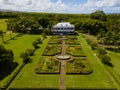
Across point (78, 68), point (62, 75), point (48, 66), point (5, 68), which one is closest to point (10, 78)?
point (5, 68)

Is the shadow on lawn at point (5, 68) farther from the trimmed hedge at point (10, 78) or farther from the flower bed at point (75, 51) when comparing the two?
the flower bed at point (75, 51)

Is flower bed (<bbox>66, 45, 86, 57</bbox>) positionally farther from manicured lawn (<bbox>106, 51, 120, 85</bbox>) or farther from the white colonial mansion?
the white colonial mansion

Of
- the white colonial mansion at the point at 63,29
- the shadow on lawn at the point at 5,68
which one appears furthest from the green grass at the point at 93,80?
the white colonial mansion at the point at 63,29

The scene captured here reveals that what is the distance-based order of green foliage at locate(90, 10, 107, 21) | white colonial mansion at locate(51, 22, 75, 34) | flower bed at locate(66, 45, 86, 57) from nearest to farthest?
flower bed at locate(66, 45, 86, 57) → white colonial mansion at locate(51, 22, 75, 34) → green foliage at locate(90, 10, 107, 21)

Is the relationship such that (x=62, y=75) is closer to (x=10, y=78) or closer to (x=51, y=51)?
(x=10, y=78)

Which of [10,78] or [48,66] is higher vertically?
[48,66]

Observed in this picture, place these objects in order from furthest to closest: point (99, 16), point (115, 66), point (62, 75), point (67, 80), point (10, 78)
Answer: point (99, 16)
point (115, 66)
point (62, 75)
point (67, 80)
point (10, 78)

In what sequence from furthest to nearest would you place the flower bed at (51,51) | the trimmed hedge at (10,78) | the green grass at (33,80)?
the flower bed at (51,51), the green grass at (33,80), the trimmed hedge at (10,78)

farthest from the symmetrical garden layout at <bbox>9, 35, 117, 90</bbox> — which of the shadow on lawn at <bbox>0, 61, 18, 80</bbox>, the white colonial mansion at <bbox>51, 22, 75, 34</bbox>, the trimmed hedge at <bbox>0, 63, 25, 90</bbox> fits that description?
the white colonial mansion at <bbox>51, 22, 75, 34</bbox>
